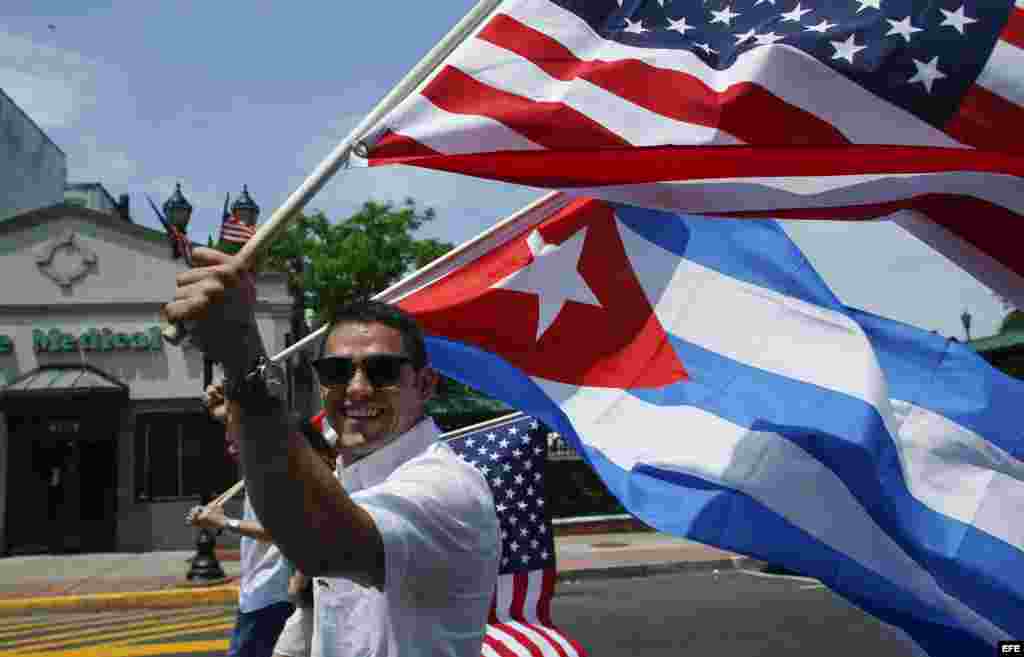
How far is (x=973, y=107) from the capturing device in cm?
330

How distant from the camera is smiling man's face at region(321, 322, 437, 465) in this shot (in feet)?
7.69

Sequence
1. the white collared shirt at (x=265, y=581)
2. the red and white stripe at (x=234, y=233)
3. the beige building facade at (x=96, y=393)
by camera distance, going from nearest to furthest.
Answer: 1. the red and white stripe at (x=234, y=233)
2. the white collared shirt at (x=265, y=581)
3. the beige building facade at (x=96, y=393)

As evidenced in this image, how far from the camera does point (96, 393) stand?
A: 66.7 ft

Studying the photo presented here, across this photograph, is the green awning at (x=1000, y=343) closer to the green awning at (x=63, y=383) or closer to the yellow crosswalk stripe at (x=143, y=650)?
the yellow crosswalk stripe at (x=143, y=650)

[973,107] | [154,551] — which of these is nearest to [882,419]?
[973,107]

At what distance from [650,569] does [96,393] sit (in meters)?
11.4

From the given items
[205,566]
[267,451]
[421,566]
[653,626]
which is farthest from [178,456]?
[267,451]

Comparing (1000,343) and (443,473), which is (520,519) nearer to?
(443,473)

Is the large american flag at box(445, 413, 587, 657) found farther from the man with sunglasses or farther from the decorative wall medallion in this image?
the decorative wall medallion

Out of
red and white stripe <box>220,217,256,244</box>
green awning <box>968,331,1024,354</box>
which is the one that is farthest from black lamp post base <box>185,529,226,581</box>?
green awning <box>968,331,1024,354</box>

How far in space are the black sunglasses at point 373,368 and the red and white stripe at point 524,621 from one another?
2.09 metres

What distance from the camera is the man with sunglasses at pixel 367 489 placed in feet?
4.99

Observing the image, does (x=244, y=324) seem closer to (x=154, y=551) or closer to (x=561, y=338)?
(x=561, y=338)

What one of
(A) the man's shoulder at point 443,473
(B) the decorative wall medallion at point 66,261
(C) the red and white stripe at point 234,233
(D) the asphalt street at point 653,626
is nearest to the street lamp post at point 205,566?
(D) the asphalt street at point 653,626
